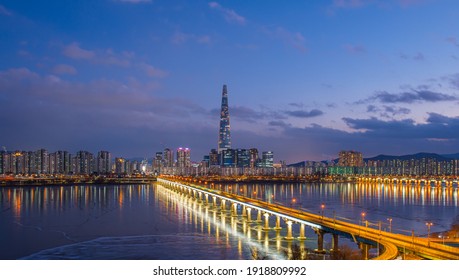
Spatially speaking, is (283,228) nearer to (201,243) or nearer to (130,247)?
(201,243)

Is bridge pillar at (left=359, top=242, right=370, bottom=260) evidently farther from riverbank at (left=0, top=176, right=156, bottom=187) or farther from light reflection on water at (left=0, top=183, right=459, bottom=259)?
riverbank at (left=0, top=176, right=156, bottom=187)

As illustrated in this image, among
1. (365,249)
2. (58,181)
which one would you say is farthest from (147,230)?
(58,181)

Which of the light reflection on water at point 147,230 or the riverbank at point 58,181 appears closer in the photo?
the light reflection on water at point 147,230

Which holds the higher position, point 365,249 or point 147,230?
point 365,249

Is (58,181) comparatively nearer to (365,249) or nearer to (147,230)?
(147,230)

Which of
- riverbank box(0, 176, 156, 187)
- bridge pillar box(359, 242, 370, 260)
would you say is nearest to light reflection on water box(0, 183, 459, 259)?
bridge pillar box(359, 242, 370, 260)

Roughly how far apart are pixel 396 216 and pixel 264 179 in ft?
274

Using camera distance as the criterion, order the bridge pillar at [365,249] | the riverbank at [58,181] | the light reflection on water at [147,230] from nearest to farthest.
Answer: the bridge pillar at [365,249]
the light reflection on water at [147,230]
the riverbank at [58,181]

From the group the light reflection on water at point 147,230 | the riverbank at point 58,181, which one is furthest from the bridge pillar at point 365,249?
the riverbank at point 58,181

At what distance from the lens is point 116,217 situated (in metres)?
35.3

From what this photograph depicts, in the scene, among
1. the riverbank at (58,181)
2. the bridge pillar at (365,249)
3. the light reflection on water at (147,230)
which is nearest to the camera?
the bridge pillar at (365,249)

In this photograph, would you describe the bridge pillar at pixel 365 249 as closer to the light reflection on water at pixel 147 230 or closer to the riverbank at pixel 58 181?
the light reflection on water at pixel 147 230
